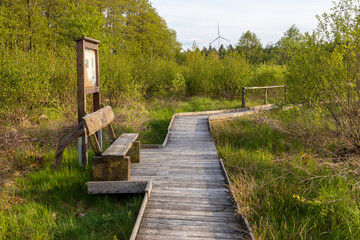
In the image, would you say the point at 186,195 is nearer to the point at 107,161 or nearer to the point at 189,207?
the point at 189,207

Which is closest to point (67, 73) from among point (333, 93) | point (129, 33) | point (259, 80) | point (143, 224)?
point (143, 224)

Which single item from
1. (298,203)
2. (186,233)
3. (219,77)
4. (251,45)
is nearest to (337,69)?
(298,203)

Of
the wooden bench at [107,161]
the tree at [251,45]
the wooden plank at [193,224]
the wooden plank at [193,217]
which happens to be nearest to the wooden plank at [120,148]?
the wooden bench at [107,161]

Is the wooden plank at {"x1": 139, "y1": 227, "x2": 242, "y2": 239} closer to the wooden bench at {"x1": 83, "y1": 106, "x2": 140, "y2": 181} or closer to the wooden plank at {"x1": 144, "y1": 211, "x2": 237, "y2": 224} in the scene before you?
the wooden plank at {"x1": 144, "y1": 211, "x2": 237, "y2": 224}

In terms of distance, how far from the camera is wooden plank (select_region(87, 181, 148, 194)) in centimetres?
411

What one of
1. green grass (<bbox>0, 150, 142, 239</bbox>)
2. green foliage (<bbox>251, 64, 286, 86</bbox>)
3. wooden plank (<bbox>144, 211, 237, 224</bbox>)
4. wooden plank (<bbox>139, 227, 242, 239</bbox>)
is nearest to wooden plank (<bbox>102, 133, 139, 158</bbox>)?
green grass (<bbox>0, 150, 142, 239</bbox>)

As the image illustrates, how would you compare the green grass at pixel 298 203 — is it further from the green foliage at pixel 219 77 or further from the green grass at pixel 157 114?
the green foliage at pixel 219 77

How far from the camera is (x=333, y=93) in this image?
19.7ft

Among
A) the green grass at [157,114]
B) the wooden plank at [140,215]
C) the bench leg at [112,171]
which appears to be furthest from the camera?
the green grass at [157,114]

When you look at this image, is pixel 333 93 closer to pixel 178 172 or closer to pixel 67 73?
pixel 178 172

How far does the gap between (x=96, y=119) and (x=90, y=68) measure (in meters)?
1.37

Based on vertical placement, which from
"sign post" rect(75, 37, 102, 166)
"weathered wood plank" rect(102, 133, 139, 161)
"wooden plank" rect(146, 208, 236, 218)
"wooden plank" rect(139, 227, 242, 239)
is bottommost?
"wooden plank" rect(139, 227, 242, 239)

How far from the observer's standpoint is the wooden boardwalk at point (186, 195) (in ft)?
9.80

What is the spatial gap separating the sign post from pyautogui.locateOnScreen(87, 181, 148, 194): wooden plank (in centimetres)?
108
